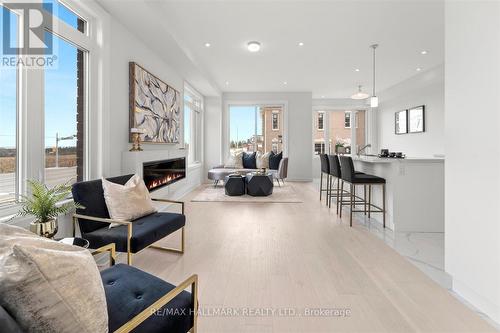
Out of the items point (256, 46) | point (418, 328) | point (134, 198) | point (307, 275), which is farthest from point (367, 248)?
point (256, 46)

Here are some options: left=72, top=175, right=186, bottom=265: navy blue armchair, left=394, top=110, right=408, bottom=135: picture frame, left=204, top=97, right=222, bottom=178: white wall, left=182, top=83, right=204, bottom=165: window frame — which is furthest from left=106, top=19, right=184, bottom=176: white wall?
left=394, top=110, right=408, bottom=135: picture frame

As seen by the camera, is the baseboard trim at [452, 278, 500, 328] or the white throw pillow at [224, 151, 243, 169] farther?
the white throw pillow at [224, 151, 243, 169]

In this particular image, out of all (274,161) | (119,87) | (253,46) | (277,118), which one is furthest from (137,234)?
(277,118)

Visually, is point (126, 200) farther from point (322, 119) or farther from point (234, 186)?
point (322, 119)

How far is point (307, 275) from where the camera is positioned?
2.34 meters

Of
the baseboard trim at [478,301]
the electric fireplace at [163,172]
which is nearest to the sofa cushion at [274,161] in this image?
the electric fireplace at [163,172]

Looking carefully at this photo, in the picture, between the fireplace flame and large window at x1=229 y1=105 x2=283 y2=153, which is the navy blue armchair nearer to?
the fireplace flame

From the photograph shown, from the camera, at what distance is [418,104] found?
23.3 feet

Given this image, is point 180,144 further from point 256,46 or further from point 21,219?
point 21,219

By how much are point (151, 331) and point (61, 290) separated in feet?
1.43

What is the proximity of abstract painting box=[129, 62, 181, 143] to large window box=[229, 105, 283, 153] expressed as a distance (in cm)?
364

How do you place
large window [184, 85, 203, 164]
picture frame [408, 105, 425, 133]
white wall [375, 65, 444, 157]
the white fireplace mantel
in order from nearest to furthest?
the white fireplace mantel, white wall [375, 65, 444, 157], picture frame [408, 105, 425, 133], large window [184, 85, 203, 164]

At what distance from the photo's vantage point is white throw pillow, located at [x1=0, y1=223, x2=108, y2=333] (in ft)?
2.46

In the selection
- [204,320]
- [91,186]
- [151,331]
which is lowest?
[204,320]
